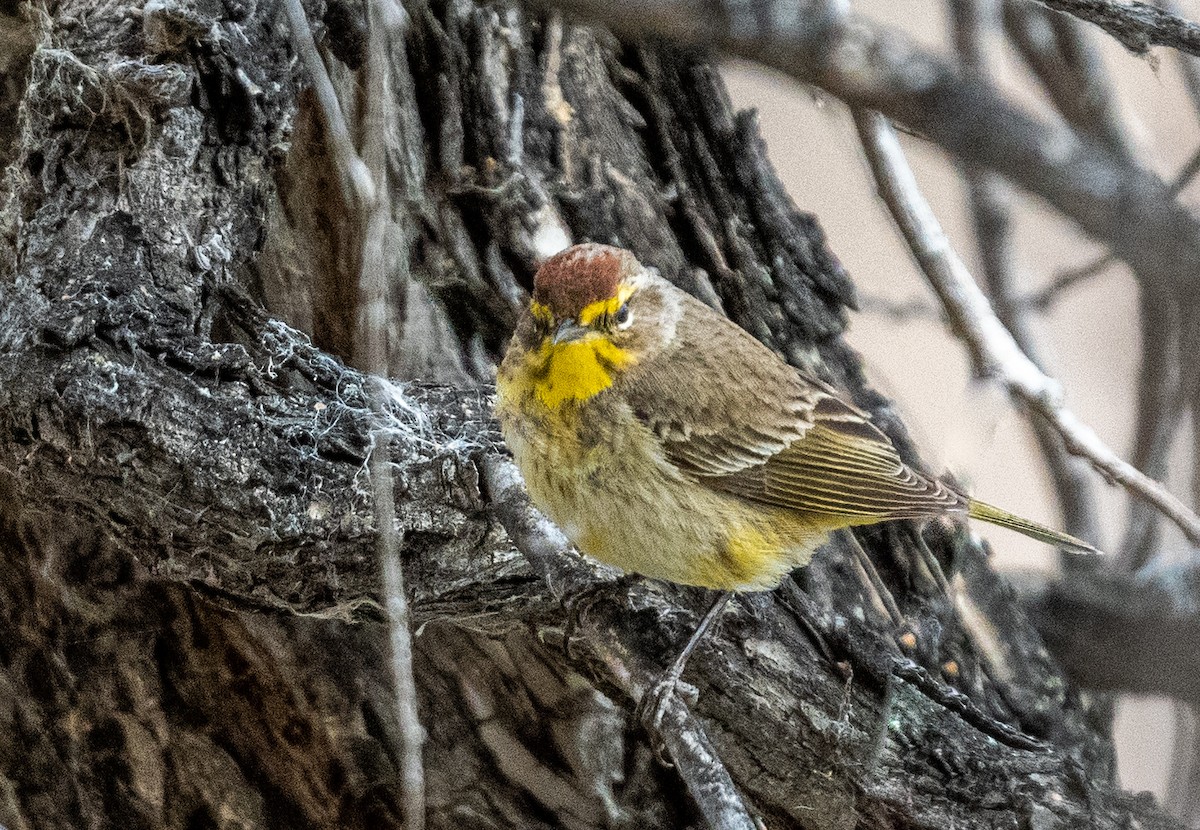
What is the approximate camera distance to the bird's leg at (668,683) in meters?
2.86

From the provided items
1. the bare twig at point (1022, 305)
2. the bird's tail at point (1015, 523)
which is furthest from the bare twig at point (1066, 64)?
the bird's tail at point (1015, 523)

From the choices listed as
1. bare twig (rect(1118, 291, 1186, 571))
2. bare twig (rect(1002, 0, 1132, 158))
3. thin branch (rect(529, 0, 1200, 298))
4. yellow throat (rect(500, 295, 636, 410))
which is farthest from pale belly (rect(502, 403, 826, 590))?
A: bare twig (rect(1118, 291, 1186, 571))

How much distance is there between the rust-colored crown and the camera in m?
3.03

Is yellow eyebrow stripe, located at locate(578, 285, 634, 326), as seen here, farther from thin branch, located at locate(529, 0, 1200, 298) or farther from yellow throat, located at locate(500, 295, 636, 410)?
thin branch, located at locate(529, 0, 1200, 298)

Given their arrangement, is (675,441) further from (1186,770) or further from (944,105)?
(944,105)

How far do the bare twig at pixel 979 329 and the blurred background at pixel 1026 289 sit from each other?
223cm

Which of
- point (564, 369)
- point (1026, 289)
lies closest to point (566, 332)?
point (564, 369)

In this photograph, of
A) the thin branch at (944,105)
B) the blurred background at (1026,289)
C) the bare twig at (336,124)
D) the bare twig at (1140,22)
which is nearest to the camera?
the thin branch at (944,105)

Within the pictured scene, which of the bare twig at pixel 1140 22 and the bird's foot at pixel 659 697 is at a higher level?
the bare twig at pixel 1140 22

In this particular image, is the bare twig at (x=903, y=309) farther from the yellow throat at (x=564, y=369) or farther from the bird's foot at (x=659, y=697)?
the bird's foot at (x=659, y=697)

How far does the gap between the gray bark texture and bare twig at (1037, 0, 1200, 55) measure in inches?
67.0

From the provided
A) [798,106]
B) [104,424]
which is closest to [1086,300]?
[798,106]

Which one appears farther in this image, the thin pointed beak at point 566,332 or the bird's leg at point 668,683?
the thin pointed beak at point 566,332

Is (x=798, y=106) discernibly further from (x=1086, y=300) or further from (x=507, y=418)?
(x=507, y=418)
